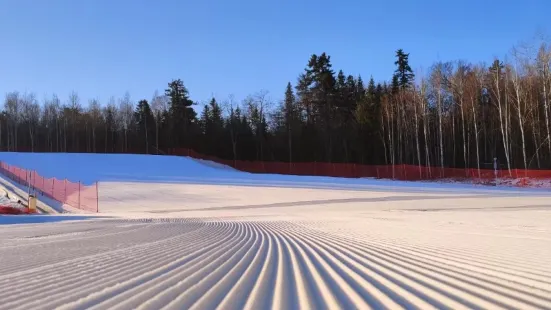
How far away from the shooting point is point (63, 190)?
33.2 m

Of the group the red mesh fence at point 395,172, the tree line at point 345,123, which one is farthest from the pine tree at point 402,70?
the red mesh fence at point 395,172

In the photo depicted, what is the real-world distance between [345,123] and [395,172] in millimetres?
22081

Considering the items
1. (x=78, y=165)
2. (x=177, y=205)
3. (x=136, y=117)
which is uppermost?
(x=136, y=117)

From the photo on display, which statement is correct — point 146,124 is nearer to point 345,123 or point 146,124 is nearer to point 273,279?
point 345,123

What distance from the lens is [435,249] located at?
7.00 meters

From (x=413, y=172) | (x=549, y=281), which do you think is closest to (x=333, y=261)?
(x=549, y=281)

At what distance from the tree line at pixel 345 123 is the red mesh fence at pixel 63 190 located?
36.0 meters

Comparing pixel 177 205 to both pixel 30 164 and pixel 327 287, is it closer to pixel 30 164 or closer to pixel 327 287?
pixel 327 287

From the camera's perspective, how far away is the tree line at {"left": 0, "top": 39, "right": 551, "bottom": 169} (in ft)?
167

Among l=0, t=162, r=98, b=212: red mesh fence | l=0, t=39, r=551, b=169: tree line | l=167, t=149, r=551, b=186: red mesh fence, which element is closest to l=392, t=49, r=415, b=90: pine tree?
l=0, t=39, r=551, b=169: tree line

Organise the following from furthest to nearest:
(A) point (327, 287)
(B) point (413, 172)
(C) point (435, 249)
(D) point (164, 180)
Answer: (B) point (413, 172)
(D) point (164, 180)
(C) point (435, 249)
(A) point (327, 287)

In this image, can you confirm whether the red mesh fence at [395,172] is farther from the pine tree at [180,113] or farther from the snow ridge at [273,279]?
the snow ridge at [273,279]

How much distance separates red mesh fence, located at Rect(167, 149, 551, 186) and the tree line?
413 cm

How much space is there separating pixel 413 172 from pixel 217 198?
2570 centimetres
